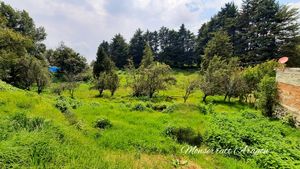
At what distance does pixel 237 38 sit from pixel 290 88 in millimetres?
31312

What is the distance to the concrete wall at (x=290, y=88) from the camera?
11.1 metres

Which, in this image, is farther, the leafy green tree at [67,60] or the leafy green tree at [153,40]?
the leafy green tree at [153,40]

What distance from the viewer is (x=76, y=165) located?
510 centimetres

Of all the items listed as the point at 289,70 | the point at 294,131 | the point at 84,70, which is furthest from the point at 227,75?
the point at 84,70

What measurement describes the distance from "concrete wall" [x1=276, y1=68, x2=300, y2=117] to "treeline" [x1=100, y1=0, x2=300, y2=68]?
2333cm

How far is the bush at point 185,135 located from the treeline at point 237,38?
94.9ft

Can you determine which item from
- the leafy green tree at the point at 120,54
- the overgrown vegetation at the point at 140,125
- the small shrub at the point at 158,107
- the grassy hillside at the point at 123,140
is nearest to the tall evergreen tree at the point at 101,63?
the overgrown vegetation at the point at 140,125

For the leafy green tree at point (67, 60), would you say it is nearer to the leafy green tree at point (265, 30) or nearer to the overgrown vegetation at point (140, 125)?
the overgrown vegetation at point (140, 125)

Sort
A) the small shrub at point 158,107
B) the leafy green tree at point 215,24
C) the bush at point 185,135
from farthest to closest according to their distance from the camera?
1. the leafy green tree at point 215,24
2. the small shrub at point 158,107
3. the bush at point 185,135

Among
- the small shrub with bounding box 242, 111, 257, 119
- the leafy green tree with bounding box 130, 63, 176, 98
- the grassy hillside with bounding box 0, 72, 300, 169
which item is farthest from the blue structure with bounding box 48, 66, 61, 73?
the small shrub with bounding box 242, 111, 257, 119

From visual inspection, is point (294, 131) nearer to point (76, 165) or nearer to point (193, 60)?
point (76, 165)

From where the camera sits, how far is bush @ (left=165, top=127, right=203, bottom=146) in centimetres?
838

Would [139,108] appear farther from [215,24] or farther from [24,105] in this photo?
[215,24]

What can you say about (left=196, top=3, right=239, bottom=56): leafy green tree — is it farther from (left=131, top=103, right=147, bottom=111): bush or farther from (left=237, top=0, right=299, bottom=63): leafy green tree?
(left=131, top=103, right=147, bottom=111): bush
